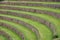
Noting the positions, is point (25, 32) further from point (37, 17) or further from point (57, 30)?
point (57, 30)

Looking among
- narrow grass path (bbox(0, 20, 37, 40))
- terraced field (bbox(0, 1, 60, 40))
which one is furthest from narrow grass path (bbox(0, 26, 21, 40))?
narrow grass path (bbox(0, 20, 37, 40))

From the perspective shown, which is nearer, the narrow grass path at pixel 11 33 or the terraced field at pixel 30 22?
the terraced field at pixel 30 22

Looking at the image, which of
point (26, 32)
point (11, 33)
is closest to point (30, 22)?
point (26, 32)

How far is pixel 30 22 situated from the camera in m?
14.6

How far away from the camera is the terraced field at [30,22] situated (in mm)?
11958

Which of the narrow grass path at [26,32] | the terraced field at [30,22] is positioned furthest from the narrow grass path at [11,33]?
the narrow grass path at [26,32]

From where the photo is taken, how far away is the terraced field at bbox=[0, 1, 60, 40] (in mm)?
11958

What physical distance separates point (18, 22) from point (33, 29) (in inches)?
115

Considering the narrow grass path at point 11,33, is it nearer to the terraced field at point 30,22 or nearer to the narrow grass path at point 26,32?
the terraced field at point 30,22

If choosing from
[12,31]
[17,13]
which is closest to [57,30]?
[12,31]

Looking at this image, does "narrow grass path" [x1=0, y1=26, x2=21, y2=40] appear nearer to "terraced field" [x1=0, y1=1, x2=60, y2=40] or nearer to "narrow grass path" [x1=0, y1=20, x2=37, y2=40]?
"terraced field" [x1=0, y1=1, x2=60, y2=40]

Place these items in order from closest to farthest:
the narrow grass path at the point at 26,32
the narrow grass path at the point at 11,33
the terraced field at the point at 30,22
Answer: the terraced field at the point at 30,22
the narrow grass path at the point at 26,32
the narrow grass path at the point at 11,33

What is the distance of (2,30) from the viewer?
51.4 ft

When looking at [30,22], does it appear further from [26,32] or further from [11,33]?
[11,33]
